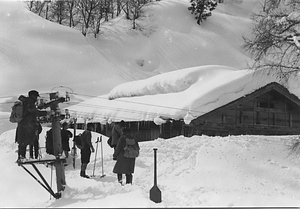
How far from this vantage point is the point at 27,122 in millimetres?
7906

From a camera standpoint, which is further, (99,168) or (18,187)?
(99,168)

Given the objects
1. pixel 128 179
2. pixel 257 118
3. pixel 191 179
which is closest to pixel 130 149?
pixel 128 179

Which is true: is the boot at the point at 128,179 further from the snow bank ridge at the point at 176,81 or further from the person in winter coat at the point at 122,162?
the snow bank ridge at the point at 176,81

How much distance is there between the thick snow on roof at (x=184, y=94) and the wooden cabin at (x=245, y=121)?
36cm

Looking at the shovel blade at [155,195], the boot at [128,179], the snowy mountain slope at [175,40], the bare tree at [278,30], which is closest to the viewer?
the shovel blade at [155,195]

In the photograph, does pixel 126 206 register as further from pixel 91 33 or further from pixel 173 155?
pixel 91 33

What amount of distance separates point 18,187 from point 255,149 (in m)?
7.27

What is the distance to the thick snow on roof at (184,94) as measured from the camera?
57.3ft

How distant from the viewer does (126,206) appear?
575 cm

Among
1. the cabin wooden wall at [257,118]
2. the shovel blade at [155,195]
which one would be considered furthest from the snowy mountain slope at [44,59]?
the shovel blade at [155,195]

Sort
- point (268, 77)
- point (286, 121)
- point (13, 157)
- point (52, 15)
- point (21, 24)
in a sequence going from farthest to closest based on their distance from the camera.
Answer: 1. point (52, 15)
2. point (21, 24)
3. point (286, 121)
4. point (268, 77)
5. point (13, 157)

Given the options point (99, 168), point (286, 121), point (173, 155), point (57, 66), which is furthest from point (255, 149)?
point (57, 66)

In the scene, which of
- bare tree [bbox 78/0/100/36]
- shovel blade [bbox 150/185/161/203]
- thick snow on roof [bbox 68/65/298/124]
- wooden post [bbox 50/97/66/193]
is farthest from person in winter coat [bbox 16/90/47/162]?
bare tree [bbox 78/0/100/36]

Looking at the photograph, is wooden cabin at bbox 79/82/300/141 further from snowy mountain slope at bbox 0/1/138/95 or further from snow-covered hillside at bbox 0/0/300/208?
snowy mountain slope at bbox 0/1/138/95
